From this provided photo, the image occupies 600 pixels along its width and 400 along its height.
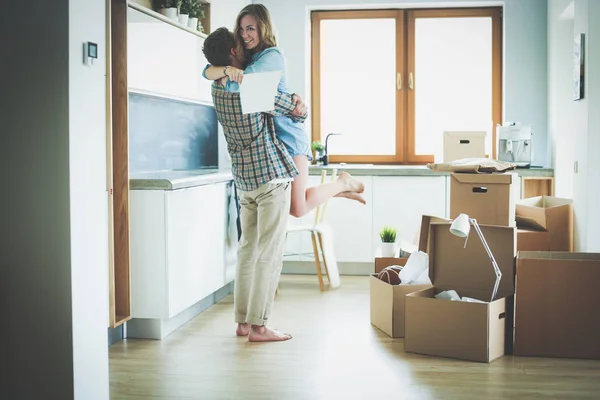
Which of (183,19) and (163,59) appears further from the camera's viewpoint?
(183,19)

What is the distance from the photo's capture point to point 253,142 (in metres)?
3.75

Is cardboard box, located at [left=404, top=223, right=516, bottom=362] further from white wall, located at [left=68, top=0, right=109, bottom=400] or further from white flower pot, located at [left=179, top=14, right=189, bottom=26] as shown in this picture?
white flower pot, located at [left=179, top=14, right=189, bottom=26]

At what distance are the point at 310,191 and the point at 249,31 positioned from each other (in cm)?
95

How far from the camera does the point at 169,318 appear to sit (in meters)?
3.97

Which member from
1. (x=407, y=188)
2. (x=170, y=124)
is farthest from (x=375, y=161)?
(x=170, y=124)

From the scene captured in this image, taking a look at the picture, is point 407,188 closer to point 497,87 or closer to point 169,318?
point 497,87

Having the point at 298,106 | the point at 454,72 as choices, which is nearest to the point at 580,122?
the point at 454,72

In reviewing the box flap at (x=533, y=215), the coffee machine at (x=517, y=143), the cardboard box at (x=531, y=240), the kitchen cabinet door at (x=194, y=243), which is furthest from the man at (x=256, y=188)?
the coffee machine at (x=517, y=143)

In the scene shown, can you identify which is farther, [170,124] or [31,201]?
[170,124]

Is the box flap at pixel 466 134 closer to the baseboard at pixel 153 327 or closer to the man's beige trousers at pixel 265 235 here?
the man's beige trousers at pixel 265 235

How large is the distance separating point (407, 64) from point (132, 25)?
3018 millimetres

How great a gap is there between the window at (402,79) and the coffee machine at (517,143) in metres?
0.51

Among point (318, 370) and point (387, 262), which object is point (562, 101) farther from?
point (318, 370)

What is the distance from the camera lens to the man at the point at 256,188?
12.2 feet
